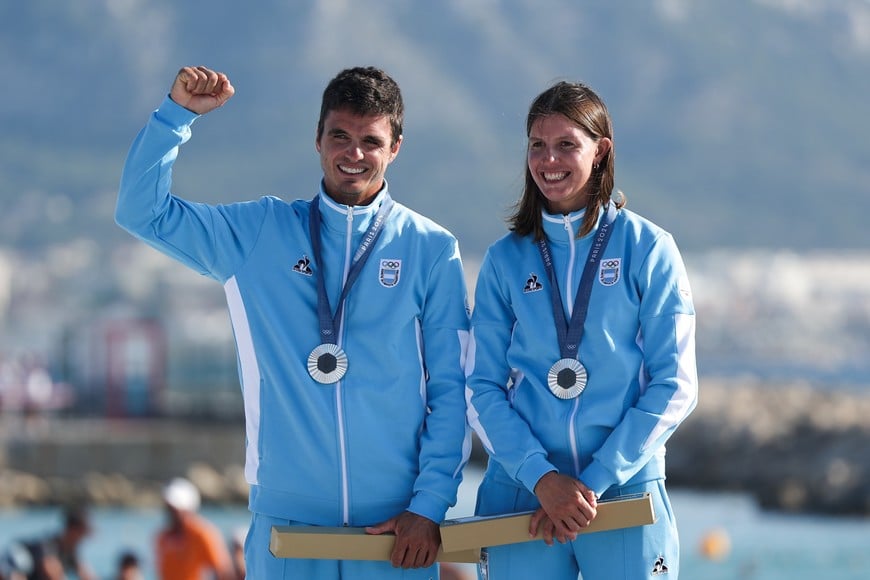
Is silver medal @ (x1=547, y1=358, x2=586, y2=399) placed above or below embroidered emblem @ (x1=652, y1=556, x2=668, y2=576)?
above

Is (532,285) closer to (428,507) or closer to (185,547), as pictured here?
(428,507)

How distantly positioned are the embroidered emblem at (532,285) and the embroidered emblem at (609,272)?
152mm

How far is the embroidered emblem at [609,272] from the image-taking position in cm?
357

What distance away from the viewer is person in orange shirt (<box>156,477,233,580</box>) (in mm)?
7684

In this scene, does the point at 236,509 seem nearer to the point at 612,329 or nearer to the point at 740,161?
the point at 612,329

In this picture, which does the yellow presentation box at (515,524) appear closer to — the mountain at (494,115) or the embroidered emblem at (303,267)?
the embroidered emblem at (303,267)

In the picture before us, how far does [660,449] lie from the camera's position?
11.6 feet

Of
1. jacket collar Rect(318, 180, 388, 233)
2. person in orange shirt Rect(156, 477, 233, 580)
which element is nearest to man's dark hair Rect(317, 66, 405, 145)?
jacket collar Rect(318, 180, 388, 233)

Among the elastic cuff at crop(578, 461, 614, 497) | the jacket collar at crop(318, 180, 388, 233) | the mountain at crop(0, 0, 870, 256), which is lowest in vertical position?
the elastic cuff at crop(578, 461, 614, 497)

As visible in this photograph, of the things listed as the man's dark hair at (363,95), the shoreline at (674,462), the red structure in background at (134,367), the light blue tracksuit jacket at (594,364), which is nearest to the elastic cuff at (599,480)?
the light blue tracksuit jacket at (594,364)

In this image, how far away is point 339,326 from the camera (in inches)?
142

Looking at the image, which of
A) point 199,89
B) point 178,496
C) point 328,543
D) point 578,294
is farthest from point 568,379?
point 178,496

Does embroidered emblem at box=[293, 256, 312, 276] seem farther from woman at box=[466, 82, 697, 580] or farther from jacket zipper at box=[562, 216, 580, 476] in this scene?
jacket zipper at box=[562, 216, 580, 476]

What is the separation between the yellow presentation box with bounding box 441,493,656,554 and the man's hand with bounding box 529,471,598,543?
21 mm
